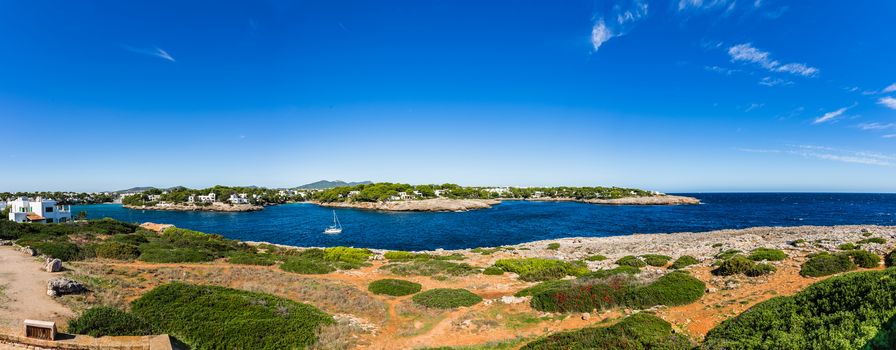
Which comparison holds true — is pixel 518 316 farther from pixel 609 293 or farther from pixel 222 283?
pixel 222 283

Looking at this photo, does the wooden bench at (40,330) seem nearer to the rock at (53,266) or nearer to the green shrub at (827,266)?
the rock at (53,266)

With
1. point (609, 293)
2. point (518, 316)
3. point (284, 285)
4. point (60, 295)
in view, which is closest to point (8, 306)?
point (60, 295)

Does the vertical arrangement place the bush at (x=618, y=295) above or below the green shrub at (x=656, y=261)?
above

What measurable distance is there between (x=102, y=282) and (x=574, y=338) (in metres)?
21.8

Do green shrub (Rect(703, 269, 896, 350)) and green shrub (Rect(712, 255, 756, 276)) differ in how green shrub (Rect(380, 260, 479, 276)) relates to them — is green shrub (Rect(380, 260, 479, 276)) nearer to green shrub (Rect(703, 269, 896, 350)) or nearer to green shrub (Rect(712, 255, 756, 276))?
green shrub (Rect(712, 255, 756, 276))

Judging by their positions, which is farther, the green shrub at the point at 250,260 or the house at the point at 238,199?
the house at the point at 238,199

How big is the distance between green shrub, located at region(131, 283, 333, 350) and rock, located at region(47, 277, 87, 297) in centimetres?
334

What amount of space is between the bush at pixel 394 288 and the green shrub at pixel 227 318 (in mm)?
5398

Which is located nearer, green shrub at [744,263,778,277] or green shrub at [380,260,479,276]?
green shrub at [744,263,778,277]

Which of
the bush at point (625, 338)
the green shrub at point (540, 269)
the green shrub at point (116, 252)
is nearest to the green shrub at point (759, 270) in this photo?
the green shrub at point (540, 269)

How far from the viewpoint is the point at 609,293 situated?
17156 mm

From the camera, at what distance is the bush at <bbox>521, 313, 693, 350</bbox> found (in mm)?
11109

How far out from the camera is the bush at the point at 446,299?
18547 mm

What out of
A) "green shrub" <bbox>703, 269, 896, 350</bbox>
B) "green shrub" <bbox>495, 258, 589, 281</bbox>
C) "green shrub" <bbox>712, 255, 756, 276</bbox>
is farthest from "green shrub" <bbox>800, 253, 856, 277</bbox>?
"green shrub" <bbox>495, 258, 589, 281</bbox>
